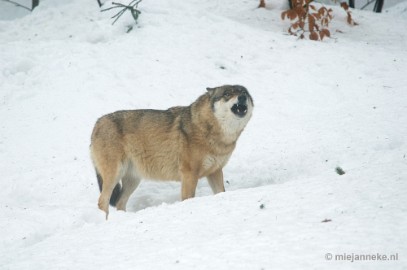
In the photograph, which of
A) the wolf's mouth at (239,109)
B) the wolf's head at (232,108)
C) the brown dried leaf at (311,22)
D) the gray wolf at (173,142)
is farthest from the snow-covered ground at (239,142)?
the wolf's mouth at (239,109)

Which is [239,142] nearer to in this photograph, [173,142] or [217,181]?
[217,181]

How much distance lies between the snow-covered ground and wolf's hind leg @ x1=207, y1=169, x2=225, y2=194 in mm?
613

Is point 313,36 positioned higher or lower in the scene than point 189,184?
lower

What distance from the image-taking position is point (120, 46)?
11.4 m

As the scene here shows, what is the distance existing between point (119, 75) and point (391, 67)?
6000mm

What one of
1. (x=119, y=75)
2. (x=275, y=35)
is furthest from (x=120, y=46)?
(x=275, y=35)

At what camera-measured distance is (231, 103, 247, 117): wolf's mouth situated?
6.31m

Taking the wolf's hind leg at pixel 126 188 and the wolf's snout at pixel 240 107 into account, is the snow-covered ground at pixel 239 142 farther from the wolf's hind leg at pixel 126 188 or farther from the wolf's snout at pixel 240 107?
the wolf's snout at pixel 240 107

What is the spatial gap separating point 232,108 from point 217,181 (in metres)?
1.12

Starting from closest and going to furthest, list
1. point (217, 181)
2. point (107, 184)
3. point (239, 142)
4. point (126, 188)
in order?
point (107, 184) < point (217, 181) < point (126, 188) < point (239, 142)

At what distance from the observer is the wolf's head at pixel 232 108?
249 inches

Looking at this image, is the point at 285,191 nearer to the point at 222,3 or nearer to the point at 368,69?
the point at 368,69

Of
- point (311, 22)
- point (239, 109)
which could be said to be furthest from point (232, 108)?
point (311, 22)

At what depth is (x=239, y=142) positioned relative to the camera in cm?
867
